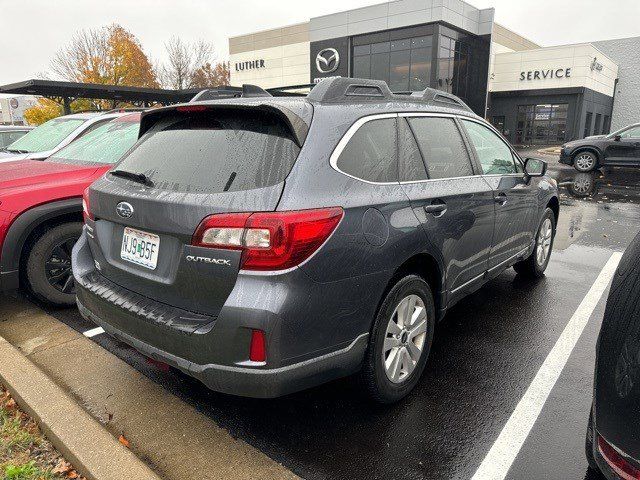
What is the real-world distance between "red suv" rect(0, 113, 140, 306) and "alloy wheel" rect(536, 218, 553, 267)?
4.47 m

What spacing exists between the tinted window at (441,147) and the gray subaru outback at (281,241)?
2cm

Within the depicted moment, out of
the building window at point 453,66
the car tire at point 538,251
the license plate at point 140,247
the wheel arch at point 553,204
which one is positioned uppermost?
the building window at point 453,66

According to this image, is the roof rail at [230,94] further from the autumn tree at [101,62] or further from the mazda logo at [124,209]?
the autumn tree at [101,62]

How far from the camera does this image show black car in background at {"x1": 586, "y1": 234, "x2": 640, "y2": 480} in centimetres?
162

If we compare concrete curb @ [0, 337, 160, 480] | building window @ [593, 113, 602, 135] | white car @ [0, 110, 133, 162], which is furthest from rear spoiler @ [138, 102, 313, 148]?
building window @ [593, 113, 602, 135]

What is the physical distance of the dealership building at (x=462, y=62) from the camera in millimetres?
30125

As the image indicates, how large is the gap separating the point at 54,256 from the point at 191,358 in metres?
2.63

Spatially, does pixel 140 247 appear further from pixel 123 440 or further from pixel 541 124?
pixel 541 124

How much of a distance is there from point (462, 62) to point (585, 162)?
18.8m

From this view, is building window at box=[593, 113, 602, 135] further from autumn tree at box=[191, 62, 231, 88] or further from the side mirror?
the side mirror

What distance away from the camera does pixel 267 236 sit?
6.93 feet

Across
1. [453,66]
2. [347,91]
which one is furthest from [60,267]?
[453,66]

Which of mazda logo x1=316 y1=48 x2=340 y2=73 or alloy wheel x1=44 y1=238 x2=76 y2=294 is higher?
mazda logo x1=316 y1=48 x2=340 y2=73

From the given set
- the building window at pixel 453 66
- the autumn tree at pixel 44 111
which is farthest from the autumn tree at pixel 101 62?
the building window at pixel 453 66
